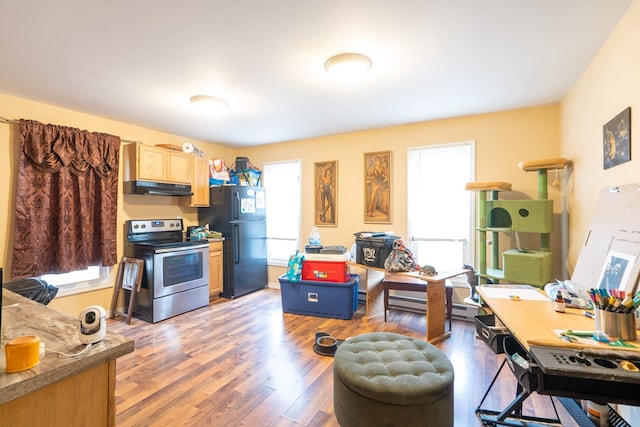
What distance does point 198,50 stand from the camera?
209 cm

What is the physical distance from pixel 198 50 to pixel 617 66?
9.02ft

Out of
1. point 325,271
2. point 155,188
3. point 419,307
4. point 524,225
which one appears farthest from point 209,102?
point 419,307

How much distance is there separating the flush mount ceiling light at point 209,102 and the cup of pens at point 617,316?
3.15 metres

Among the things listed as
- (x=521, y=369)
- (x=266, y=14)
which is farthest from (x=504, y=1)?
(x=521, y=369)

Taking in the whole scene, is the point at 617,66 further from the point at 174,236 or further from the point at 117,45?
the point at 174,236

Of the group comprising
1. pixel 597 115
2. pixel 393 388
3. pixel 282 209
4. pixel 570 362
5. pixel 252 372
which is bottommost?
pixel 252 372

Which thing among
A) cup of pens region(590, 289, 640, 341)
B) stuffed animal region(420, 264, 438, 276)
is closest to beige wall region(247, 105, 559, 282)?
stuffed animal region(420, 264, 438, 276)

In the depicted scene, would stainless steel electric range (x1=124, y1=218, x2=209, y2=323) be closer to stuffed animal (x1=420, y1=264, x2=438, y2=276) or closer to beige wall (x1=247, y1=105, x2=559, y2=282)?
beige wall (x1=247, y1=105, x2=559, y2=282)

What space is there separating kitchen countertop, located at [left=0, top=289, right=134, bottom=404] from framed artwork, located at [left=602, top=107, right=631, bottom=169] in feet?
8.93

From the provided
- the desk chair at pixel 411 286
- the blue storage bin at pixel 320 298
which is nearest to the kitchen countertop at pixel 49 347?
the blue storage bin at pixel 320 298

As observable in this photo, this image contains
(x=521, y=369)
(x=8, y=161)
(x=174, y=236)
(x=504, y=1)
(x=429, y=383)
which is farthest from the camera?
(x=174, y=236)

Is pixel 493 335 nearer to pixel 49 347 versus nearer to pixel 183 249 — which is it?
pixel 49 347

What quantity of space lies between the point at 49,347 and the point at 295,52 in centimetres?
209

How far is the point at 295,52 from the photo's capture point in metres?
2.11
